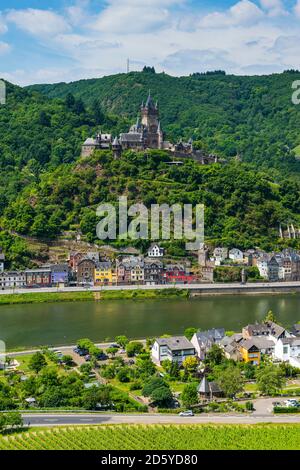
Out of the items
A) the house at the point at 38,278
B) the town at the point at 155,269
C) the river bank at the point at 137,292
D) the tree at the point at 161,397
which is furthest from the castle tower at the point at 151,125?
the tree at the point at 161,397

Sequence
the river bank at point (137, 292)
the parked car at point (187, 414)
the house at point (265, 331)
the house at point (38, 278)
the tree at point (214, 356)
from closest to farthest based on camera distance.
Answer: the parked car at point (187, 414)
the tree at point (214, 356)
the house at point (265, 331)
the river bank at point (137, 292)
the house at point (38, 278)

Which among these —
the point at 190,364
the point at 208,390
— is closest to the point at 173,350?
the point at 190,364

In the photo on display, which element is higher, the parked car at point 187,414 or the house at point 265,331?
the house at point 265,331

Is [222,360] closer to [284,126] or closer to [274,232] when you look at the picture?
[274,232]

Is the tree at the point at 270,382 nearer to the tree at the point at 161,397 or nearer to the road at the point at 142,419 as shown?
the road at the point at 142,419

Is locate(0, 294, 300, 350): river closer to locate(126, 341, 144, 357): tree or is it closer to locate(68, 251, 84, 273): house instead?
locate(126, 341, 144, 357): tree

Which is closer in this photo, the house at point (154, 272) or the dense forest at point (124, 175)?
the house at point (154, 272)

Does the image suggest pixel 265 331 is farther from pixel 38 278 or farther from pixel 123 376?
pixel 38 278
